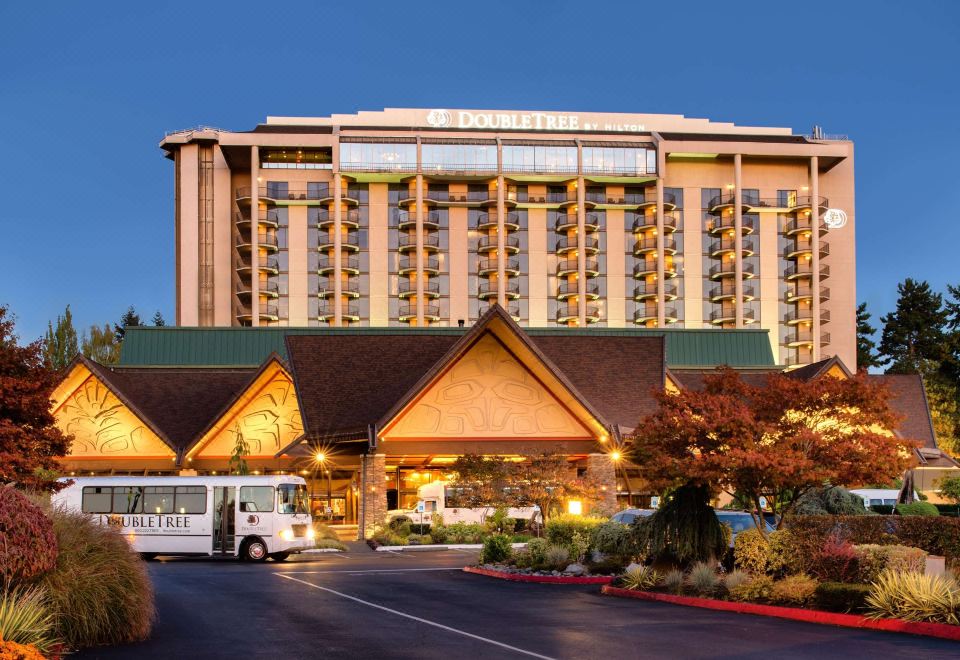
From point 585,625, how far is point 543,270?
102120 mm

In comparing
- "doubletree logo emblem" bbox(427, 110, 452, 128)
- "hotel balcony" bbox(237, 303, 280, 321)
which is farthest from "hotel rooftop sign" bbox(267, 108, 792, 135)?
"hotel balcony" bbox(237, 303, 280, 321)

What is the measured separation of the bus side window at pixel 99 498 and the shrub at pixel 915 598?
88.1 ft

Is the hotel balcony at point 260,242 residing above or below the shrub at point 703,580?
above

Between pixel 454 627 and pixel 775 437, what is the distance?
29.6 ft

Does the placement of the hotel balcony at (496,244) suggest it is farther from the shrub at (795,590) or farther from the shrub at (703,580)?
the shrub at (795,590)

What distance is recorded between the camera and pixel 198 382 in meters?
57.6

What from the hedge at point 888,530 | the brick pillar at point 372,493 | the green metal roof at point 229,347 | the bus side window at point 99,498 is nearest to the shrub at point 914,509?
the green metal roof at point 229,347

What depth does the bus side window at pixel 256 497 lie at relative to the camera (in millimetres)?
35875

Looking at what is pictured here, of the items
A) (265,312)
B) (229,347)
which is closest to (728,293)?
(265,312)

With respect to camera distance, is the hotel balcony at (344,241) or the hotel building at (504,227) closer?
the hotel building at (504,227)

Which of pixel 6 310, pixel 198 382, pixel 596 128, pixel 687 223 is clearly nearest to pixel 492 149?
pixel 596 128

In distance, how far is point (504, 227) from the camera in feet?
387

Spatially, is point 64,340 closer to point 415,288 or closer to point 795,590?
point 415,288

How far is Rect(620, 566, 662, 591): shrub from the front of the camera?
77.1 ft
